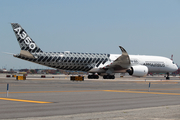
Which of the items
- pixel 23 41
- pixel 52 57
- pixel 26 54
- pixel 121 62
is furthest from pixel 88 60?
pixel 23 41

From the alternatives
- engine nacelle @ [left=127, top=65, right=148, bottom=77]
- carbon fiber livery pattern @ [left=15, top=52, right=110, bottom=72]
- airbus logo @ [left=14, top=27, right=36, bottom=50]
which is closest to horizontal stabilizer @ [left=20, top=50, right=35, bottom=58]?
carbon fiber livery pattern @ [left=15, top=52, right=110, bottom=72]

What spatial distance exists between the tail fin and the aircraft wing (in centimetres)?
1266

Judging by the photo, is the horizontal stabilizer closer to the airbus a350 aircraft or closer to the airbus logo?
the airbus a350 aircraft

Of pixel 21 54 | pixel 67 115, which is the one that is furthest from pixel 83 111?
pixel 21 54

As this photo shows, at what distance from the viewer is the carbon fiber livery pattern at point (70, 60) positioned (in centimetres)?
4538

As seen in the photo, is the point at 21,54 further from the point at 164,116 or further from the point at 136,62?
the point at 164,116

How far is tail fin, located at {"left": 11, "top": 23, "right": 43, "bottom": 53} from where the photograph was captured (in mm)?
45938

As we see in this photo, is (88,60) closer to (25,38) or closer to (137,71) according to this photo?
(137,71)

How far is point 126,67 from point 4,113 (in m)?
39.9

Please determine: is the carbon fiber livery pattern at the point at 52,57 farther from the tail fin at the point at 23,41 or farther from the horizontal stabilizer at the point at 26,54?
the horizontal stabilizer at the point at 26,54

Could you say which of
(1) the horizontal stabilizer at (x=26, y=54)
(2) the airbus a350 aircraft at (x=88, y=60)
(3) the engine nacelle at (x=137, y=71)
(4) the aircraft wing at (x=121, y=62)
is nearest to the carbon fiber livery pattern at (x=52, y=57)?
(2) the airbus a350 aircraft at (x=88, y=60)

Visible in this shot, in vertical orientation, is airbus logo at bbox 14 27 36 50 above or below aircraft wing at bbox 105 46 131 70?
above

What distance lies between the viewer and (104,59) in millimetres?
50312

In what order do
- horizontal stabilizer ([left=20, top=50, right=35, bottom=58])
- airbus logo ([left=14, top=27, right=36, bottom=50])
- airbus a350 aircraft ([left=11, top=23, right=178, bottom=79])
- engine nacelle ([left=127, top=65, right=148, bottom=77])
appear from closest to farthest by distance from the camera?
horizontal stabilizer ([left=20, top=50, right=35, bottom=58]), airbus a350 aircraft ([left=11, top=23, right=178, bottom=79]), airbus logo ([left=14, top=27, right=36, bottom=50]), engine nacelle ([left=127, top=65, right=148, bottom=77])
